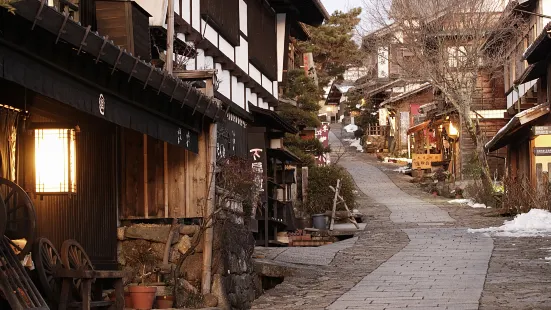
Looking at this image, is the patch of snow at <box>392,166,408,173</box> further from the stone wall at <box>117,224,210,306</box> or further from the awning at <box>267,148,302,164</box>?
the stone wall at <box>117,224,210,306</box>

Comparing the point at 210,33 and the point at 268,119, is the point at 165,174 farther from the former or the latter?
the point at 268,119

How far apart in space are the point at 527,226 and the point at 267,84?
886cm

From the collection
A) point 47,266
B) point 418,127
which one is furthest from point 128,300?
point 418,127

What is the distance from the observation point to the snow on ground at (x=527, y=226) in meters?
26.3

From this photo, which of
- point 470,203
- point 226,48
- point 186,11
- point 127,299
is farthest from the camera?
point 470,203

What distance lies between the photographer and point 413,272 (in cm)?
1839

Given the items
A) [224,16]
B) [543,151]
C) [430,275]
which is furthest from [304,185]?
[430,275]

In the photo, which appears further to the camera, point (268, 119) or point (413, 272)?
point (268, 119)

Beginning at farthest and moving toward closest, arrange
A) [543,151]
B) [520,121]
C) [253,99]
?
[520,121], [543,151], [253,99]

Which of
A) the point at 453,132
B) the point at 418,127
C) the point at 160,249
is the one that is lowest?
Answer: the point at 160,249

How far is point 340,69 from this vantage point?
74875mm

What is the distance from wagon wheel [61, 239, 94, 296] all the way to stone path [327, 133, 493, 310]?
3996 mm

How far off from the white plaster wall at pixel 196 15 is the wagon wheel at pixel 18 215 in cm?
837

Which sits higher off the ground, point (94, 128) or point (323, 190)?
point (94, 128)
